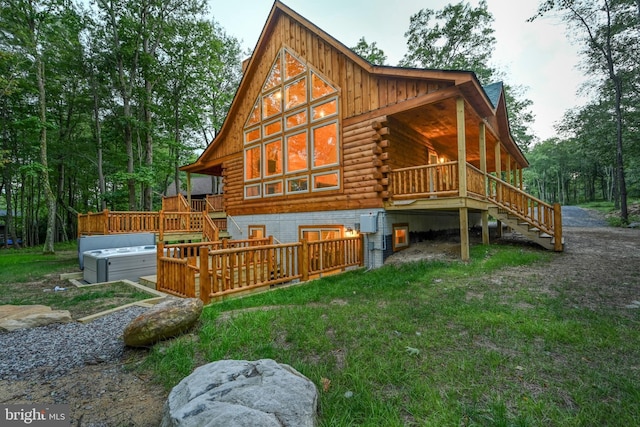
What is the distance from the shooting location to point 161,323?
3449mm

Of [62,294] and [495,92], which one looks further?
[495,92]

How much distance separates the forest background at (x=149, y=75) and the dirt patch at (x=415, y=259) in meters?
13.6

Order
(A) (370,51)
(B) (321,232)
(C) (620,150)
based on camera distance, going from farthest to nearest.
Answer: (A) (370,51) → (C) (620,150) → (B) (321,232)

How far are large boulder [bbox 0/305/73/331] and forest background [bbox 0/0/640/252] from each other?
1194cm

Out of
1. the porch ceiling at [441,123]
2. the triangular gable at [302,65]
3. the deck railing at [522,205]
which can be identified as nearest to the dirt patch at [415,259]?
the deck railing at [522,205]

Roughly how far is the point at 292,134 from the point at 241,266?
647 cm

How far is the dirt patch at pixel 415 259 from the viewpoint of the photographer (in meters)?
2.33

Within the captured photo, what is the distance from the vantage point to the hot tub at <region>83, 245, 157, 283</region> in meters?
7.62

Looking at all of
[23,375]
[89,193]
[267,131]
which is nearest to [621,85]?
[267,131]

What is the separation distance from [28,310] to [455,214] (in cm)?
1389

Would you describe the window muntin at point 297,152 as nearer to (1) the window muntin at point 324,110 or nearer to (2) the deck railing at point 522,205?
(1) the window muntin at point 324,110

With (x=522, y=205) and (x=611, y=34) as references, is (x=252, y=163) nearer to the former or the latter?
(x=522, y=205)

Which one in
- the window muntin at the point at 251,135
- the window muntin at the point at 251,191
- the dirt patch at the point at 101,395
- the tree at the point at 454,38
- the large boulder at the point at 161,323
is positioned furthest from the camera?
the tree at the point at 454,38

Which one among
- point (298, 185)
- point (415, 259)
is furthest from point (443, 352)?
point (298, 185)
